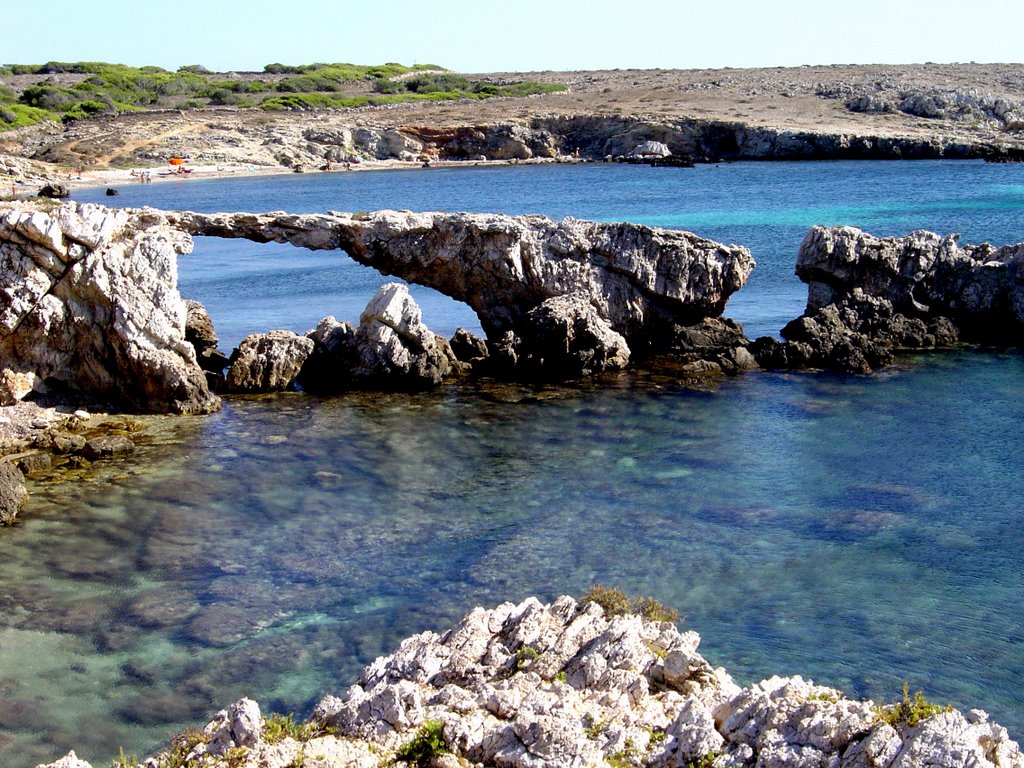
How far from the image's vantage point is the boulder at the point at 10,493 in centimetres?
2256

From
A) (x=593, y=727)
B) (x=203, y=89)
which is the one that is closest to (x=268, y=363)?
(x=593, y=727)

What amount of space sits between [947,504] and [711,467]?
16.9 feet

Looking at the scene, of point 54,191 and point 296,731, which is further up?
point 54,191

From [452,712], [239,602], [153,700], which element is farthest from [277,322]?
[452,712]

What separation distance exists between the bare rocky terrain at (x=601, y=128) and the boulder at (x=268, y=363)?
76.6 m

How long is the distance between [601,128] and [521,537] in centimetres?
10625

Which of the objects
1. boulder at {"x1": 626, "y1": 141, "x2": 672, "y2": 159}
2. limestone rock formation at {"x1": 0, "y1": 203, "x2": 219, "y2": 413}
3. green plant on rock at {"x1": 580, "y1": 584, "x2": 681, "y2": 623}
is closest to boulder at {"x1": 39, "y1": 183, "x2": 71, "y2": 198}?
limestone rock formation at {"x1": 0, "y1": 203, "x2": 219, "y2": 413}

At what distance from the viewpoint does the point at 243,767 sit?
1096 cm

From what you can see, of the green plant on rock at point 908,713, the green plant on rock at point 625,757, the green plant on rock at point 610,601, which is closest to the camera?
the green plant on rock at point 908,713

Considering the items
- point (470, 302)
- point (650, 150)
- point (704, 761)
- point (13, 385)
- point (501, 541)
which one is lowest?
point (501, 541)

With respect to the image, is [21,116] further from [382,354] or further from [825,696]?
[825,696]

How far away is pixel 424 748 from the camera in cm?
1131

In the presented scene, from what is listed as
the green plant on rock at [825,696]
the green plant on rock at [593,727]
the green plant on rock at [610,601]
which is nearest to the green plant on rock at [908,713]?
the green plant on rock at [825,696]

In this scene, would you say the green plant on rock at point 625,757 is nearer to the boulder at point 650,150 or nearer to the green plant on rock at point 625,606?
the green plant on rock at point 625,606
